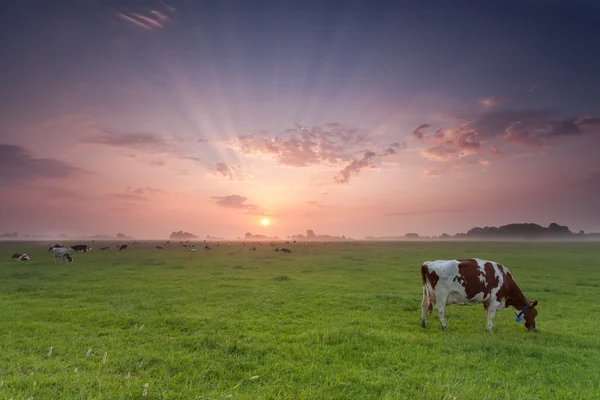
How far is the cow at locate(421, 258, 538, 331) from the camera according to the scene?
38.4 ft

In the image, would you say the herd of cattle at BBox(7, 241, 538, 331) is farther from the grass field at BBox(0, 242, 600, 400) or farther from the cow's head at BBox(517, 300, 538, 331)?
the grass field at BBox(0, 242, 600, 400)

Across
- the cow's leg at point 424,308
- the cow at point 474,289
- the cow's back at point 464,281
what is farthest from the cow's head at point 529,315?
the cow's leg at point 424,308

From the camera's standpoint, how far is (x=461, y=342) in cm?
967

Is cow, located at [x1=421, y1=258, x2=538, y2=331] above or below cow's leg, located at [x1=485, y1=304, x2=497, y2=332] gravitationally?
above

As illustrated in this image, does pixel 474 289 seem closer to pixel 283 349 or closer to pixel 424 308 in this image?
pixel 424 308

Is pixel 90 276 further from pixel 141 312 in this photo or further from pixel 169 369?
pixel 169 369

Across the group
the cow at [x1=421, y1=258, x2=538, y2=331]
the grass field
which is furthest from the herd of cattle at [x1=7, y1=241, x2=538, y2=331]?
the grass field

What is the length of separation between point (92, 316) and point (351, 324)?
34.3 ft

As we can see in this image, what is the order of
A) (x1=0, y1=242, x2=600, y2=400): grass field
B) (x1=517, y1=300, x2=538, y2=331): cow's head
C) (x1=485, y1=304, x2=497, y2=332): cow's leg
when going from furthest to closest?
(x1=517, y1=300, x2=538, y2=331): cow's head < (x1=485, y1=304, x2=497, y2=332): cow's leg < (x1=0, y1=242, x2=600, y2=400): grass field

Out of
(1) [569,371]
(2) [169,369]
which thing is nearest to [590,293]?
(1) [569,371]

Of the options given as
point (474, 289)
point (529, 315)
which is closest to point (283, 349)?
point (474, 289)

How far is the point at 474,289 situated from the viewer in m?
11.7

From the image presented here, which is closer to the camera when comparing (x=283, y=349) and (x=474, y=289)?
(x=283, y=349)

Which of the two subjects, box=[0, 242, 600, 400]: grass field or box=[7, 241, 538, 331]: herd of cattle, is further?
box=[7, 241, 538, 331]: herd of cattle
